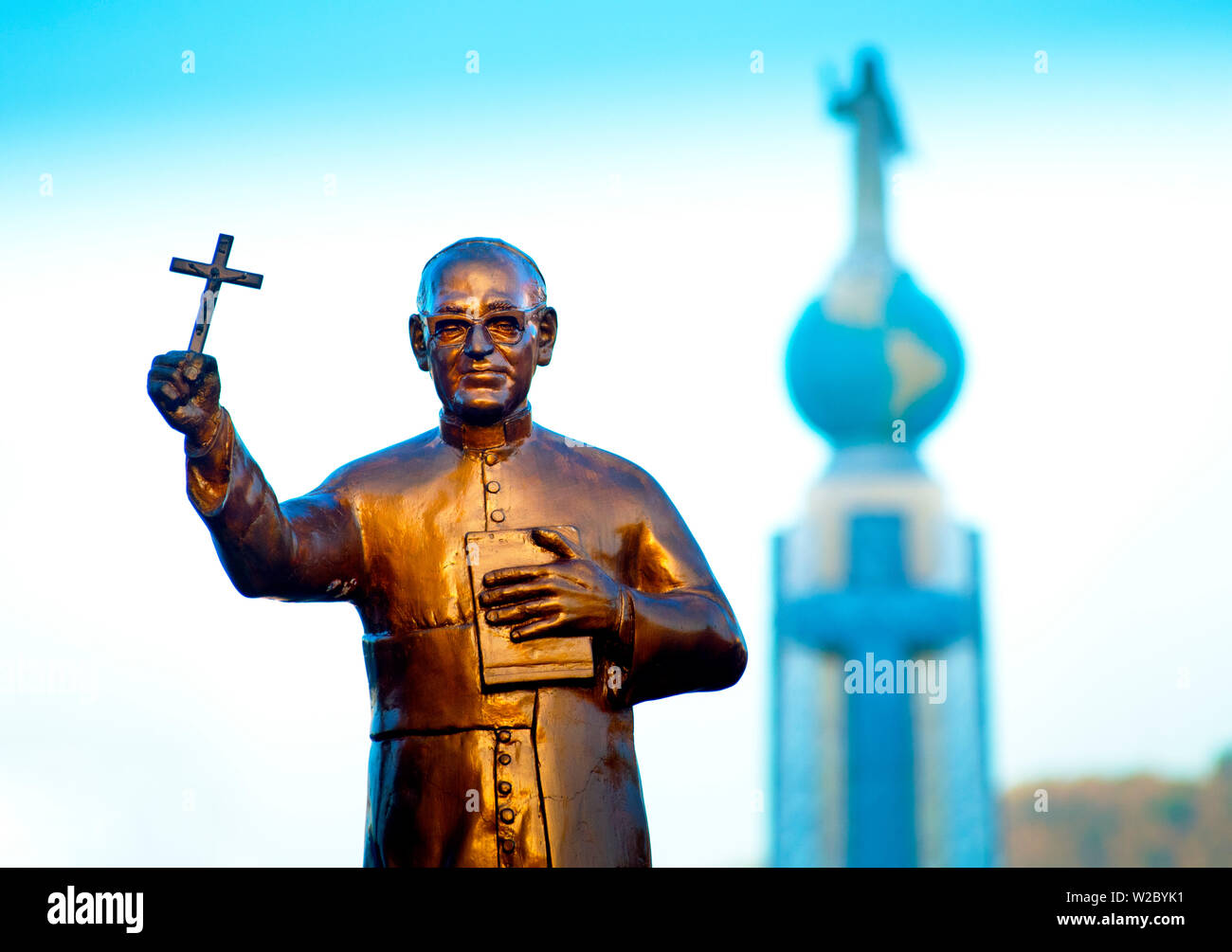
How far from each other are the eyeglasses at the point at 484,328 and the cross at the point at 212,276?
1.62 feet

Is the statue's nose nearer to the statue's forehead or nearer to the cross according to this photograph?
the statue's forehead

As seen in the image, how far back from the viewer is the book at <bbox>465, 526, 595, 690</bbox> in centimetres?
433

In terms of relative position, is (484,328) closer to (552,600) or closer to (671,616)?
(552,600)

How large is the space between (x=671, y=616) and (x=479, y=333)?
875mm

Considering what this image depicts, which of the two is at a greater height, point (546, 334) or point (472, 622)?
point (546, 334)

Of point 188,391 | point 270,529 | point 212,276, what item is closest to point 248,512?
point 270,529

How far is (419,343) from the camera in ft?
15.3

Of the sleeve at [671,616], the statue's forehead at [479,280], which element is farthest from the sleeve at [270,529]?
the sleeve at [671,616]

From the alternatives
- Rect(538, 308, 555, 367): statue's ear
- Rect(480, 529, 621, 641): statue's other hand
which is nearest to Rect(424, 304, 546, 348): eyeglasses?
Rect(538, 308, 555, 367): statue's ear

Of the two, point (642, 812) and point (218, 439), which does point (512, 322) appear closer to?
point (218, 439)

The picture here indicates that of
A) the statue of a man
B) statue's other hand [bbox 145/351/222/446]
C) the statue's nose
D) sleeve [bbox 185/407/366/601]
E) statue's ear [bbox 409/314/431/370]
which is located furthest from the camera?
statue's ear [bbox 409/314/431/370]
